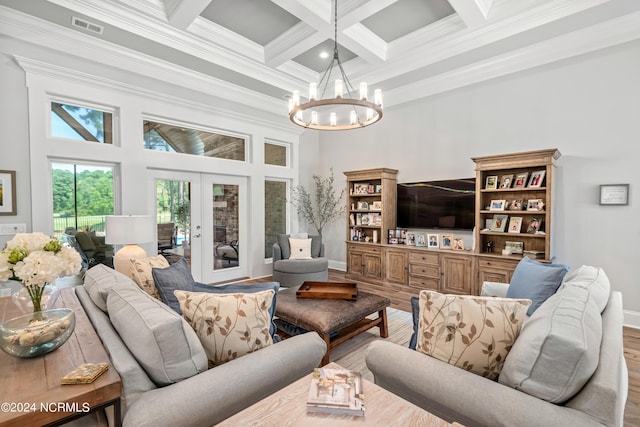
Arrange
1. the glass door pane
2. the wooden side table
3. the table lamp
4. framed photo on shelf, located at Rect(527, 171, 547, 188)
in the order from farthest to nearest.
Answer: the glass door pane, framed photo on shelf, located at Rect(527, 171, 547, 188), the table lamp, the wooden side table

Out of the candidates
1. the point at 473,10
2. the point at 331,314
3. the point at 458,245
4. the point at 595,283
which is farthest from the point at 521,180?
the point at 331,314

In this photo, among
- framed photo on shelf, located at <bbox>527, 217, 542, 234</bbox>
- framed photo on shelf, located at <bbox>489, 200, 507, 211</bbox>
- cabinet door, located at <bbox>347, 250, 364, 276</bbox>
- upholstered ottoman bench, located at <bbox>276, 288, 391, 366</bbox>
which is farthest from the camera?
cabinet door, located at <bbox>347, 250, 364, 276</bbox>

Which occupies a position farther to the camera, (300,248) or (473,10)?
(300,248)

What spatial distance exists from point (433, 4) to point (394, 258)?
342cm

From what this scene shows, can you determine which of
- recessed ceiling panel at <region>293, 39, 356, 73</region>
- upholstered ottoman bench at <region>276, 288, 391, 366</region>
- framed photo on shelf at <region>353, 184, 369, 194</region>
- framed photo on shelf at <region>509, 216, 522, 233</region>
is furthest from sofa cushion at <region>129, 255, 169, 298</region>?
framed photo on shelf at <region>509, 216, 522, 233</region>

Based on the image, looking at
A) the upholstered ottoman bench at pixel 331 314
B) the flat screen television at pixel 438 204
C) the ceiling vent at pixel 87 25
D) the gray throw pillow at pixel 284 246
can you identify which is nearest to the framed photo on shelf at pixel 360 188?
the flat screen television at pixel 438 204

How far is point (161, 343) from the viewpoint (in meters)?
1.18

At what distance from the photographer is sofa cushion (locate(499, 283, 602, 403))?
1.04 m

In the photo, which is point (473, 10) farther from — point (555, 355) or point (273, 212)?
point (273, 212)

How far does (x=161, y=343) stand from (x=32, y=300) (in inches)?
27.9

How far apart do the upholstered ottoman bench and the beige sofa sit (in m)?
0.90

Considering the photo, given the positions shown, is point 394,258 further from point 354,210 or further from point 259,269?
point 259,269

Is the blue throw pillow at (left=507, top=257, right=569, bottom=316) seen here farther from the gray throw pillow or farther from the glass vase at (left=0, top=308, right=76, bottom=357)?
the gray throw pillow

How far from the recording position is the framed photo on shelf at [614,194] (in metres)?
3.32
